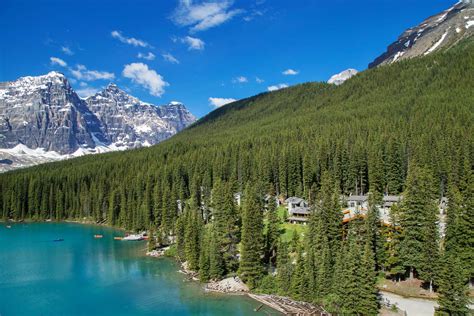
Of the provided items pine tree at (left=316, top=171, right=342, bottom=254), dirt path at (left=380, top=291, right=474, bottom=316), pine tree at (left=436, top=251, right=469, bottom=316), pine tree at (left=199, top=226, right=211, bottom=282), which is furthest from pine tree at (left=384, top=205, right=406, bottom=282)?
pine tree at (left=199, top=226, right=211, bottom=282)

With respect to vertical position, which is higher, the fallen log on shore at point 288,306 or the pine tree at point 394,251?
the pine tree at point 394,251

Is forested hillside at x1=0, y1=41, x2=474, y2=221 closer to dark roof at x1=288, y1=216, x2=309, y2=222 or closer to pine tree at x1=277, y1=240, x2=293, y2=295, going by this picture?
dark roof at x1=288, y1=216, x2=309, y2=222

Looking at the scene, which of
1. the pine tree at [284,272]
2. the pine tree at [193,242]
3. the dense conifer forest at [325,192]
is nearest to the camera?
the dense conifer forest at [325,192]

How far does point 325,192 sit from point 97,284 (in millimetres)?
42093

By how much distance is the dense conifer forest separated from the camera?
170 ft

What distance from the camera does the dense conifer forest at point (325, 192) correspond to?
51812 mm

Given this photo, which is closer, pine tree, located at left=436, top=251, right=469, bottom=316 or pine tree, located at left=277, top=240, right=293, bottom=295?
pine tree, located at left=436, top=251, right=469, bottom=316

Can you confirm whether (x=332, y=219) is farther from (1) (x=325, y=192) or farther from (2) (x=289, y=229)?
(2) (x=289, y=229)

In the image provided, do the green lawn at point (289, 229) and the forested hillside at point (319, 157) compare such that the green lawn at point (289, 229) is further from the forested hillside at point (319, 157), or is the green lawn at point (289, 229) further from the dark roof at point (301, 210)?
the forested hillside at point (319, 157)

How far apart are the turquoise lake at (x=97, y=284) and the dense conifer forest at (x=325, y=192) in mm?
6078

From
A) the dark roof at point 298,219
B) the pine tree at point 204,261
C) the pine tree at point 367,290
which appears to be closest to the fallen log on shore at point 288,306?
the pine tree at point 367,290

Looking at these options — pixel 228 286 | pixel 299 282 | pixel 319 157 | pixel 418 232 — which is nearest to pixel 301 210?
pixel 319 157

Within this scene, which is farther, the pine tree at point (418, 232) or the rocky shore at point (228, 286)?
the rocky shore at point (228, 286)

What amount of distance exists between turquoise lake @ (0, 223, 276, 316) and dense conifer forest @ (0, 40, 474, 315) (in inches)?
239
